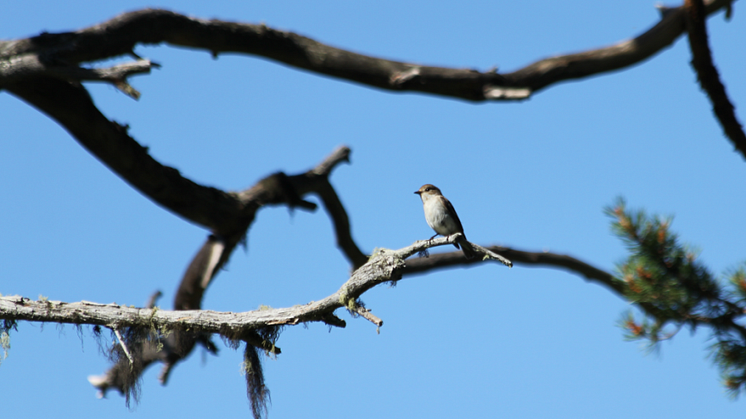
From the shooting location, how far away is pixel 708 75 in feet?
10.1

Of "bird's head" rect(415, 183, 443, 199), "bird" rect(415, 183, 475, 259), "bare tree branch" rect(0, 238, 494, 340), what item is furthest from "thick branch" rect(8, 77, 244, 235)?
"bird's head" rect(415, 183, 443, 199)

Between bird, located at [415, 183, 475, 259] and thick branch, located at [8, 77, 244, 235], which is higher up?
bird, located at [415, 183, 475, 259]

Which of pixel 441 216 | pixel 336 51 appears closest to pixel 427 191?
pixel 441 216

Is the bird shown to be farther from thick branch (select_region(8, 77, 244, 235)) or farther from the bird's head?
thick branch (select_region(8, 77, 244, 235))

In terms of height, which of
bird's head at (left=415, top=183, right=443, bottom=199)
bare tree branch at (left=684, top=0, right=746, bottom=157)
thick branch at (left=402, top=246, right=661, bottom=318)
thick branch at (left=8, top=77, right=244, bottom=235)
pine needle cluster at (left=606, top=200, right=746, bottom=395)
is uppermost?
bird's head at (left=415, top=183, right=443, bottom=199)

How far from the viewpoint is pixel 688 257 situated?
3.65 meters

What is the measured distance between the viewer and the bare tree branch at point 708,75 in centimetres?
307

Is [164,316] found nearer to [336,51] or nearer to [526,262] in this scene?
[336,51]

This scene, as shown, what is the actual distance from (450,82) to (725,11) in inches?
70.9

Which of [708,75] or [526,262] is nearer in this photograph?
[708,75]

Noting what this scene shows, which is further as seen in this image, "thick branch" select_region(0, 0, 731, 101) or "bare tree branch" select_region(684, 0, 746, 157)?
"thick branch" select_region(0, 0, 731, 101)

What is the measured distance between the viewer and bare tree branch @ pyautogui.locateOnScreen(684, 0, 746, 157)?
3.07 metres

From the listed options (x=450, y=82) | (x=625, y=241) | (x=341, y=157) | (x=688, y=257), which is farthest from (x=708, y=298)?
(x=341, y=157)

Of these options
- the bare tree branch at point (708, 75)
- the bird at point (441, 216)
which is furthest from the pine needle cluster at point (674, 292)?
the bird at point (441, 216)
